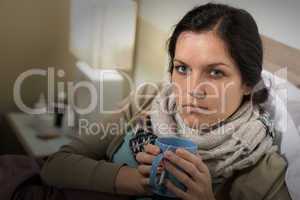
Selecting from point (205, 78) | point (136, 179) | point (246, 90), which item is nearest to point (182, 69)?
point (205, 78)

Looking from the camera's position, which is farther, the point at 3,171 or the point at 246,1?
the point at 246,1

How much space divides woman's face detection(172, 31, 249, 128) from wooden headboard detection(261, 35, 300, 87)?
179mm

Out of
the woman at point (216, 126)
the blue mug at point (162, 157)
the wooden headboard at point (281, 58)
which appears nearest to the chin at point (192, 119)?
the woman at point (216, 126)

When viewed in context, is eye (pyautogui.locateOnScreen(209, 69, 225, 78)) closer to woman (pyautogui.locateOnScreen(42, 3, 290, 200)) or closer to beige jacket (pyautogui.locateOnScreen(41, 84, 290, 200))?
woman (pyautogui.locateOnScreen(42, 3, 290, 200))

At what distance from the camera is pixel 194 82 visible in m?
0.84

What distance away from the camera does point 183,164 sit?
706 mm

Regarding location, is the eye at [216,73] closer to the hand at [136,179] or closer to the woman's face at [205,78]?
the woman's face at [205,78]

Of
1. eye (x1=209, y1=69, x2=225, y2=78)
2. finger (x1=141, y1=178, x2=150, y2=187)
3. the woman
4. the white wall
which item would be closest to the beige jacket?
the woman

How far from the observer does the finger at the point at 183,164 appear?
0.70 metres

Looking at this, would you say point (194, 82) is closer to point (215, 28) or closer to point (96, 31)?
point (215, 28)

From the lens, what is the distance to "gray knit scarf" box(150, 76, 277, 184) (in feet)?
2.76

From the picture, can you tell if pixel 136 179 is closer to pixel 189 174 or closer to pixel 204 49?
pixel 189 174

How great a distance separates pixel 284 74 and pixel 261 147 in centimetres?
25

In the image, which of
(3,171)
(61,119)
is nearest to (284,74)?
(3,171)
